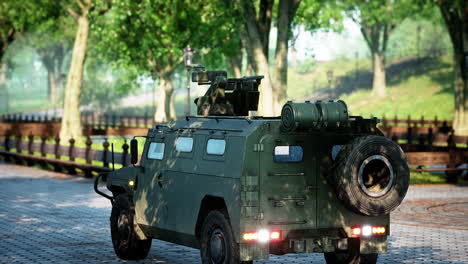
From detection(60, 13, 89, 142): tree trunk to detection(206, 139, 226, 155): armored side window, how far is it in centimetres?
3018

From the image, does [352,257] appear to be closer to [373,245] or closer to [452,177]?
[373,245]

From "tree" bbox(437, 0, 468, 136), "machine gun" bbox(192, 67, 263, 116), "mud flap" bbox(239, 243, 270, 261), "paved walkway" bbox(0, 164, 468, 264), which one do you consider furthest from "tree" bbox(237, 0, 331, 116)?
"mud flap" bbox(239, 243, 270, 261)

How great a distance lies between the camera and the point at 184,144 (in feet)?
36.5

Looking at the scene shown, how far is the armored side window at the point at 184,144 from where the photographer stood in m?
11.0

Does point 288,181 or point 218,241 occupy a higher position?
point 288,181

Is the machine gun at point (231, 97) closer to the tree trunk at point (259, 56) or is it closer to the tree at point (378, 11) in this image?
the tree trunk at point (259, 56)

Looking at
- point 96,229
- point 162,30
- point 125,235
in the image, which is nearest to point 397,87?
point 162,30

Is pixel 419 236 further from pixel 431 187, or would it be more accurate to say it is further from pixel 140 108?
pixel 140 108

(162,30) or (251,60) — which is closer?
(251,60)

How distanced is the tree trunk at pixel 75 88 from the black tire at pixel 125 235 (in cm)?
2779

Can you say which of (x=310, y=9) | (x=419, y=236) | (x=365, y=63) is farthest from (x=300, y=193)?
(x=365, y=63)

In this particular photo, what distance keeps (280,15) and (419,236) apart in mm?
19995

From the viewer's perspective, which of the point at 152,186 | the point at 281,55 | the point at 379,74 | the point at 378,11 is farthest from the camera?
the point at 379,74

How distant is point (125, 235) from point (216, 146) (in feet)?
9.08
